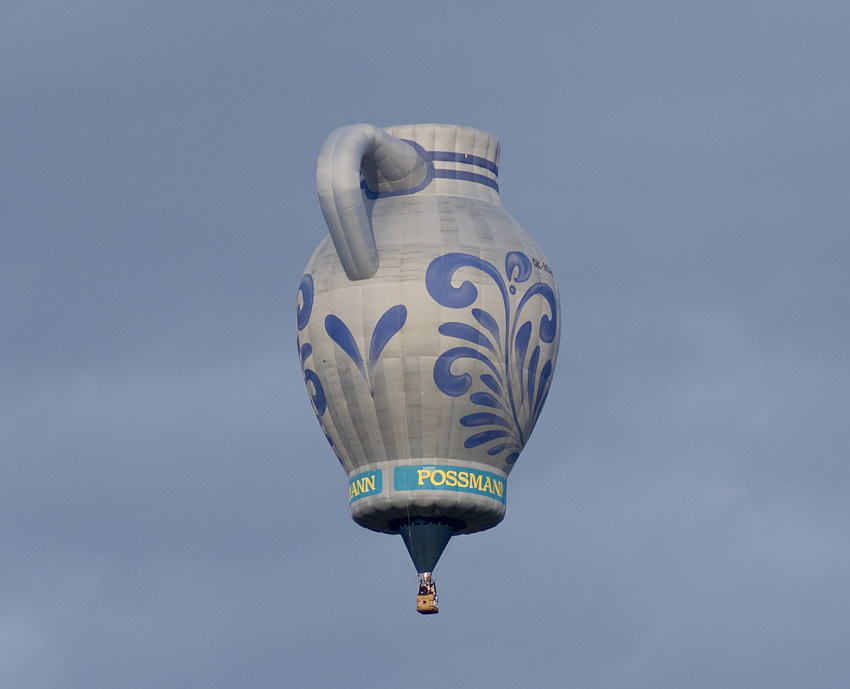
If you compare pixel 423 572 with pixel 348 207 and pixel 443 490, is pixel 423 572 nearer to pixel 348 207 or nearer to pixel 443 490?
pixel 443 490

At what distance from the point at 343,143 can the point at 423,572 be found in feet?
38.5

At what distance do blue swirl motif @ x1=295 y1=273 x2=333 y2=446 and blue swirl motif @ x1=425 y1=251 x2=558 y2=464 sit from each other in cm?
364

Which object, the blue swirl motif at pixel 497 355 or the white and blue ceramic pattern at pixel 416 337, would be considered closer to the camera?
the white and blue ceramic pattern at pixel 416 337

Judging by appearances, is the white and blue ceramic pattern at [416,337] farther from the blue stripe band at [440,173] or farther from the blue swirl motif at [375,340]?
the blue stripe band at [440,173]

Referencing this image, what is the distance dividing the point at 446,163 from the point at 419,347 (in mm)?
6250

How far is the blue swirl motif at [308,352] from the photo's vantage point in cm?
12319

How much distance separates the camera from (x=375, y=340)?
12144cm

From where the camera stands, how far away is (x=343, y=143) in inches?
4761

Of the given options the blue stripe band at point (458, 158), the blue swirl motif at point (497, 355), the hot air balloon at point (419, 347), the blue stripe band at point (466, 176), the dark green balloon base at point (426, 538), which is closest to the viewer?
the hot air balloon at point (419, 347)

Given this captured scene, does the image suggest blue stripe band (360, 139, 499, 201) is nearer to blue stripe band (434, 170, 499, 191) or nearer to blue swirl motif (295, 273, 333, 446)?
blue stripe band (434, 170, 499, 191)

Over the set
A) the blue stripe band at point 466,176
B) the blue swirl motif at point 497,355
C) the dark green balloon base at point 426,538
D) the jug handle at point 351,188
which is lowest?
the dark green balloon base at point 426,538

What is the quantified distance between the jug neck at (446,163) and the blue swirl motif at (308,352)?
10.2 ft

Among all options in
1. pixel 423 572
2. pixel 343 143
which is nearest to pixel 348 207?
pixel 343 143

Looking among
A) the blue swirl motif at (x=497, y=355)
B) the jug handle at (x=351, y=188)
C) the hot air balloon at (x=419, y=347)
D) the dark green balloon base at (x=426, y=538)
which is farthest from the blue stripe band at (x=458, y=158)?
the dark green balloon base at (x=426, y=538)
